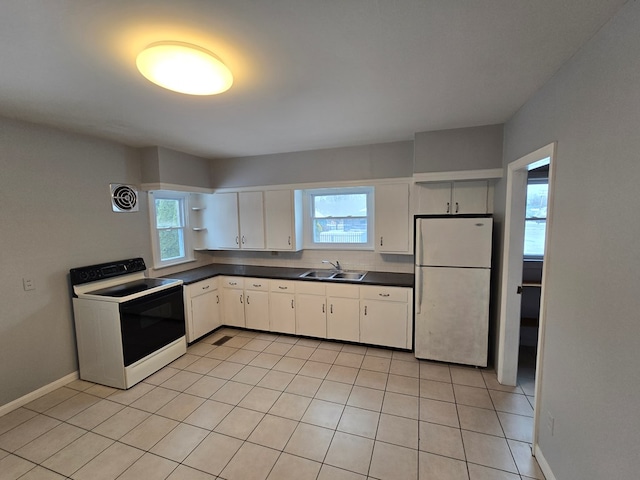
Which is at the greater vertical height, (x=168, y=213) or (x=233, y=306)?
(x=168, y=213)

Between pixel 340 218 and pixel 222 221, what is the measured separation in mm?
1789

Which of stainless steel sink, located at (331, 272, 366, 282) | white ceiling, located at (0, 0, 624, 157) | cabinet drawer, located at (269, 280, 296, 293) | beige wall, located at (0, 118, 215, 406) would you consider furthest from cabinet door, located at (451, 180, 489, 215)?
beige wall, located at (0, 118, 215, 406)

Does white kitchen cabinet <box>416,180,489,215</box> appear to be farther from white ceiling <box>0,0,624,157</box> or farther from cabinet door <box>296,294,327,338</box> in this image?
cabinet door <box>296,294,327,338</box>

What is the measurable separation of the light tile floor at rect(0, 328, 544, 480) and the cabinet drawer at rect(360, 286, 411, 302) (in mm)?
693

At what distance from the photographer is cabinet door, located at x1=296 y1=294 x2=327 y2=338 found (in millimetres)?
3631

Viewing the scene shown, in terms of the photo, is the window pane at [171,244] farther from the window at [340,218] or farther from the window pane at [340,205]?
the window pane at [340,205]

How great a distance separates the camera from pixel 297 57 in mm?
1588

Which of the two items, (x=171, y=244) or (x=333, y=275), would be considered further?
(x=171, y=244)

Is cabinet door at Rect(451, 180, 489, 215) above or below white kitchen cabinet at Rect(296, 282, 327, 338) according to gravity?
above

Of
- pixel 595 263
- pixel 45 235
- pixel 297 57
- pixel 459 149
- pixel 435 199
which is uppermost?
pixel 297 57

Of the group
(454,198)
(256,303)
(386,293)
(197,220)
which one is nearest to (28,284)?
(197,220)

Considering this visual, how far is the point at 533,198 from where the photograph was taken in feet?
11.4

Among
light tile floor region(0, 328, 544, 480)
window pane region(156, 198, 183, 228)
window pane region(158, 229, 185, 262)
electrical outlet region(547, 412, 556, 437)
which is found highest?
window pane region(156, 198, 183, 228)

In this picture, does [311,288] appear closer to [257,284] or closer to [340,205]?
[257,284]
